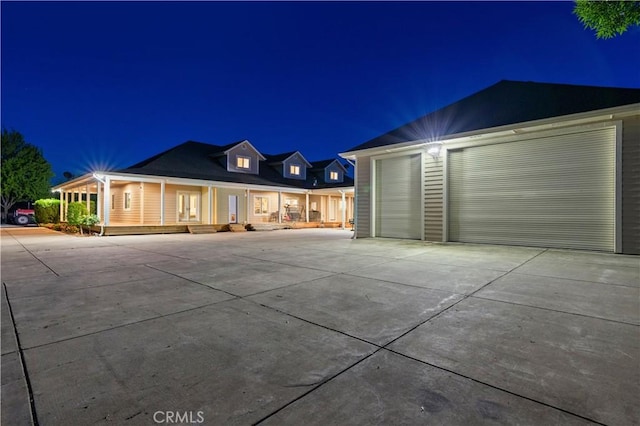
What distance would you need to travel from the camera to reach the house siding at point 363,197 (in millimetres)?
11320

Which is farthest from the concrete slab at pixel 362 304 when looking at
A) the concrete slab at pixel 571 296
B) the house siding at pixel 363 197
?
the house siding at pixel 363 197

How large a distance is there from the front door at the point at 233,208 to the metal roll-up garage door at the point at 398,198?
10.4 metres

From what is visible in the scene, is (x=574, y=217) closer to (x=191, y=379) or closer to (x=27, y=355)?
(x=191, y=379)

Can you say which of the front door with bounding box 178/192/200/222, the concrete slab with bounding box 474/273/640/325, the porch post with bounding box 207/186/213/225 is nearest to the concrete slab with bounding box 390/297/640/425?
the concrete slab with bounding box 474/273/640/325

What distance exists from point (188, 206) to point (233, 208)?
2.58m

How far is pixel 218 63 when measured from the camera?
4862 centimetres

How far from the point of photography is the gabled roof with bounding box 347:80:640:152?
752 cm

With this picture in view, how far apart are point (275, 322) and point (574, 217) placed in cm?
854

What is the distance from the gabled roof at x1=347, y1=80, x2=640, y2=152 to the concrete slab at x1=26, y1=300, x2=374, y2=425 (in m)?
8.57

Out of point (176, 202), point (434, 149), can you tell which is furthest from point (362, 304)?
point (176, 202)

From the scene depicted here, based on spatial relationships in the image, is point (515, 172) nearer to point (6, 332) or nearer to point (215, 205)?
point (6, 332)

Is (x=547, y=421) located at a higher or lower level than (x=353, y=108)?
lower

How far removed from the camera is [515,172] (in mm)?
8484

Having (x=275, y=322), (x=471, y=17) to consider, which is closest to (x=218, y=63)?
(x=471, y=17)
